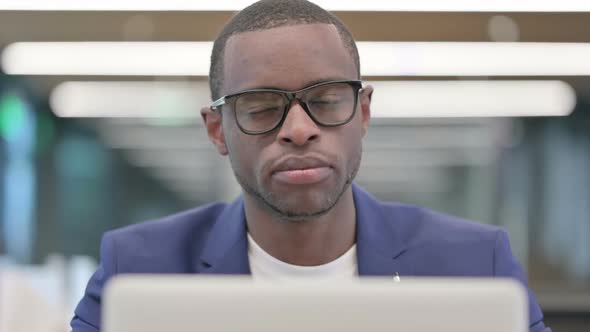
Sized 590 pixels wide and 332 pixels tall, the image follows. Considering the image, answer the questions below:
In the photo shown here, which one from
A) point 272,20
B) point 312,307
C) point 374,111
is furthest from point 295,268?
point 374,111

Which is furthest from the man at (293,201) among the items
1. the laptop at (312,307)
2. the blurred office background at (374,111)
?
the blurred office background at (374,111)

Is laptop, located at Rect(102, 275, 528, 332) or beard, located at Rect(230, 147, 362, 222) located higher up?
laptop, located at Rect(102, 275, 528, 332)

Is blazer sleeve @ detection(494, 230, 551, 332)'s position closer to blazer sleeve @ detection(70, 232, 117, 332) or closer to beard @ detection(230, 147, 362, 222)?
beard @ detection(230, 147, 362, 222)

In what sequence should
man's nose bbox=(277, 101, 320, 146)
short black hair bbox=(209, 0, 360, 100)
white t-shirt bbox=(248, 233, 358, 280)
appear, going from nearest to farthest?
1. man's nose bbox=(277, 101, 320, 146)
2. short black hair bbox=(209, 0, 360, 100)
3. white t-shirt bbox=(248, 233, 358, 280)

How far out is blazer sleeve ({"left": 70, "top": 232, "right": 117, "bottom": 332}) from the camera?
4.78ft

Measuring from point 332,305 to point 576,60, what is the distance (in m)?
5.01

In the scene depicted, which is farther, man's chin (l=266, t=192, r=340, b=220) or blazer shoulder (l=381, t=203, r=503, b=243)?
blazer shoulder (l=381, t=203, r=503, b=243)

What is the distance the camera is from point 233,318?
0.57 m

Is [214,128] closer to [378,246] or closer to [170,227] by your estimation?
[170,227]

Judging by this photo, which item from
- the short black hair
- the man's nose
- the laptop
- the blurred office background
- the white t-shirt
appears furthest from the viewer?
the blurred office background

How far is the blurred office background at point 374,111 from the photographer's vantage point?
5.00 m

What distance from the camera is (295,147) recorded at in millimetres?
1224

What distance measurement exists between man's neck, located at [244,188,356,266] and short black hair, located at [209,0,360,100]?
0.25 metres

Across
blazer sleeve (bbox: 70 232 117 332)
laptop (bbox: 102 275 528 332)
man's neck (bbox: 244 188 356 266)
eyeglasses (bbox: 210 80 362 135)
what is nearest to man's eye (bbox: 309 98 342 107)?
eyeglasses (bbox: 210 80 362 135)
